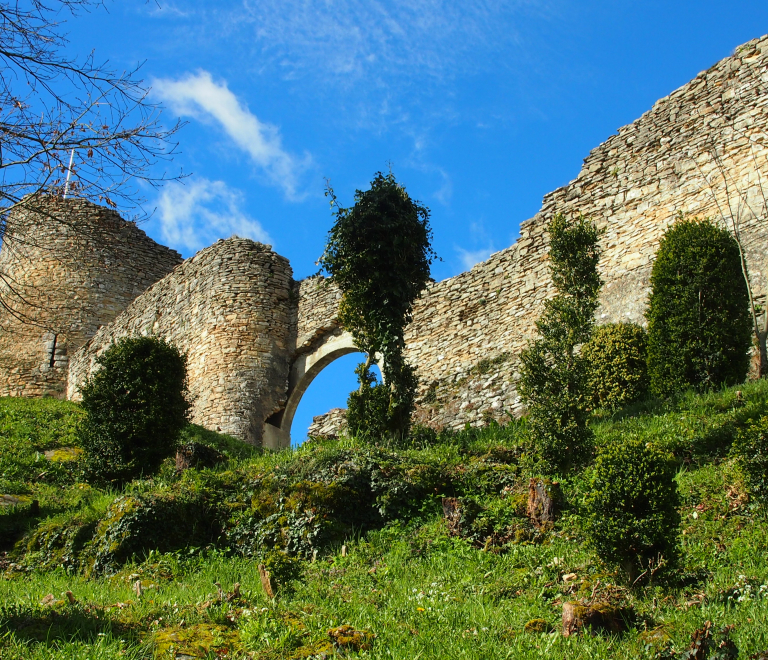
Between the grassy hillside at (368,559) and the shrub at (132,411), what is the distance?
17.9 inches

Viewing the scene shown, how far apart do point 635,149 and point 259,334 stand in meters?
7.60

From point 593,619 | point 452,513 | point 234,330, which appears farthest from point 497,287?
point 593,619

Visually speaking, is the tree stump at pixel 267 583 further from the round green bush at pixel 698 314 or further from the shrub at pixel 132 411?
the round green bush at pixel 698 314

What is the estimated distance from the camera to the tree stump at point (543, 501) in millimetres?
6674

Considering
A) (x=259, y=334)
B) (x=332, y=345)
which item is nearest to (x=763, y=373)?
(x=332, y=345)

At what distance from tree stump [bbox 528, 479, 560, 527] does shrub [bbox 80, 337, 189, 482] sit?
5016mm

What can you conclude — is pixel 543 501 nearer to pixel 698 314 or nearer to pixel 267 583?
pixel 267 583

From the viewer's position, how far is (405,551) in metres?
6.62

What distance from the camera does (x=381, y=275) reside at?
11172 mm

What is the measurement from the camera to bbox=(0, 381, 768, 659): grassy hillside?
460cm

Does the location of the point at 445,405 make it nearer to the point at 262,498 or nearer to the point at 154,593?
the point at 262,498

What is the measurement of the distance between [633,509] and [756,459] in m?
1.29

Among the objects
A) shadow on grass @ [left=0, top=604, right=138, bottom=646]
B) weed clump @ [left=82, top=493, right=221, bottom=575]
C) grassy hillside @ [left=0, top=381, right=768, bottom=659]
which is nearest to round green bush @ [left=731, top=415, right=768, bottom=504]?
grassy hillside @ [left=0, top=381, right=768, bottom=659]

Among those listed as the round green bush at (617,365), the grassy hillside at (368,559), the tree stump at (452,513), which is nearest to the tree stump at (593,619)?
the grassy hillside at (368,559)
